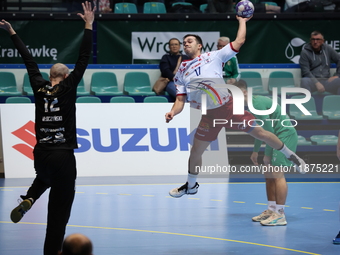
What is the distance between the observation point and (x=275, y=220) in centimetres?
790

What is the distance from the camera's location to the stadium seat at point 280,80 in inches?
545

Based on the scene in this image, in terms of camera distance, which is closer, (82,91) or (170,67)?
(170,67)

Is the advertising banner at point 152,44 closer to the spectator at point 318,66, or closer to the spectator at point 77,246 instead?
the spectator at point 318,66

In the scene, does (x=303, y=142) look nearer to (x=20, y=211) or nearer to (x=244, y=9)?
(x=244, y=9)

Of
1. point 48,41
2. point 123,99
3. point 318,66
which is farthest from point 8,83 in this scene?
point 318,66

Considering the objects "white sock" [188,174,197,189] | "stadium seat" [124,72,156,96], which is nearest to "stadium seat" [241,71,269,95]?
"stadium seat" [124,72,156,96]

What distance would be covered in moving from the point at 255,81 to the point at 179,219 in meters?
6.43

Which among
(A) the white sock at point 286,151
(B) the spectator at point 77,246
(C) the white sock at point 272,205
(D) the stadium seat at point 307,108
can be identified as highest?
(D) the stadium seat at point 307,108

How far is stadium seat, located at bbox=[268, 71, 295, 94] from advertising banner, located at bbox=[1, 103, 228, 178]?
2.72 m

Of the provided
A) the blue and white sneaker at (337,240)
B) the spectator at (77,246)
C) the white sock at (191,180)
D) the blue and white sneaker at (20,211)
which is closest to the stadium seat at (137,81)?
the white sock at (191,180)

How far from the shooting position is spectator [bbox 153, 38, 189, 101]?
13281 millimetres

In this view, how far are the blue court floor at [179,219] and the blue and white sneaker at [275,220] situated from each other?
11cm

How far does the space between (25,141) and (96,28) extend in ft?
13.6

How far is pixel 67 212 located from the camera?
5438 millimetres
